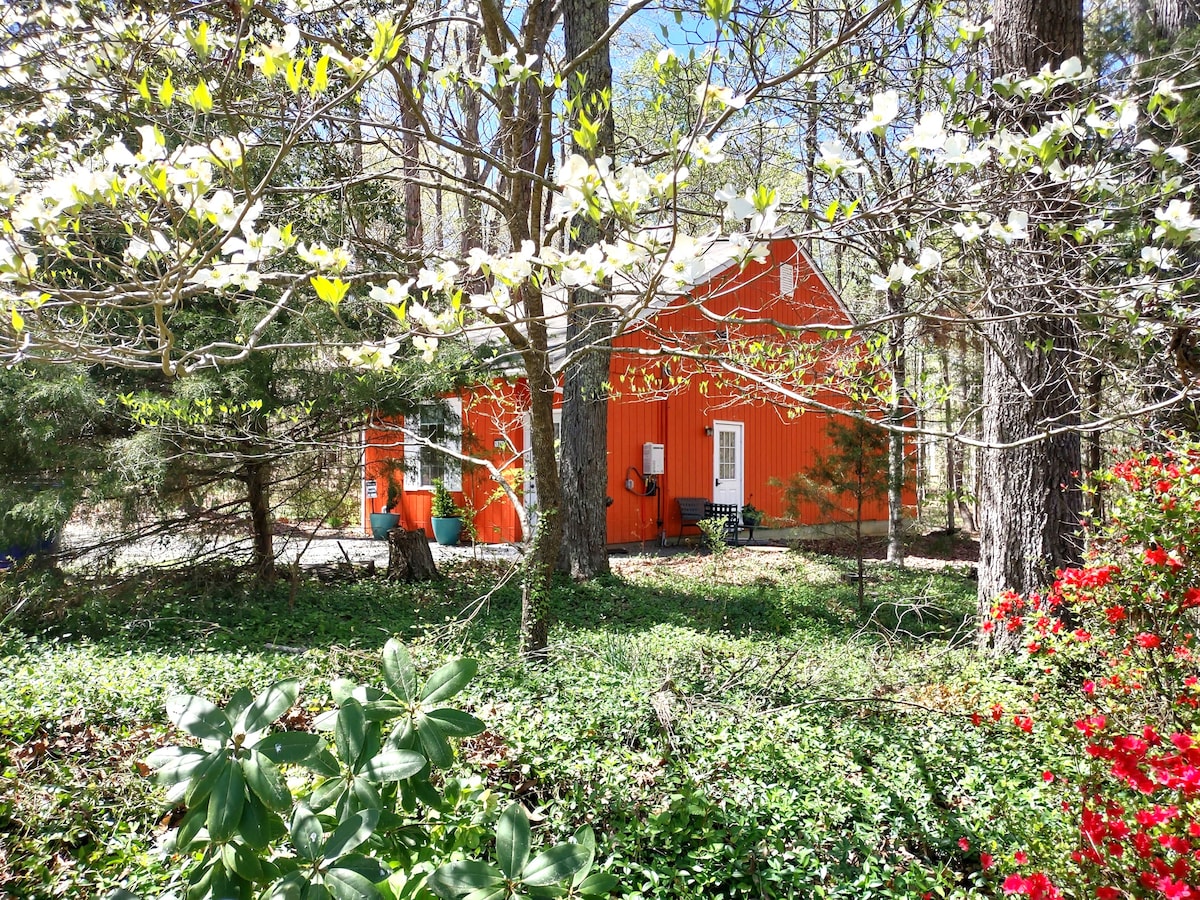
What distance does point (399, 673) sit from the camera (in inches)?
60.4

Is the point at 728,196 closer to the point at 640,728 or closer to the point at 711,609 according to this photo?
the point at 640,728

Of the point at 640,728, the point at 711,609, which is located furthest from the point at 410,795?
the point at 711,609

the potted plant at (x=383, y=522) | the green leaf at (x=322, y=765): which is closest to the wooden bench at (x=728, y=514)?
the potted plant at (x=383, y=522)

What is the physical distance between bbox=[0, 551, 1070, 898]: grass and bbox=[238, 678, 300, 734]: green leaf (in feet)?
4.86

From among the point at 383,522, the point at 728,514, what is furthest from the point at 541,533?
the point at 383,522

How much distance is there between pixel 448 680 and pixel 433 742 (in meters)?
0.13

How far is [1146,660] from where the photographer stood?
148 inches

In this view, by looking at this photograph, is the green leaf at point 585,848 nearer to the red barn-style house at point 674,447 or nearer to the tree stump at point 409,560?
the tree stump at point 409,560

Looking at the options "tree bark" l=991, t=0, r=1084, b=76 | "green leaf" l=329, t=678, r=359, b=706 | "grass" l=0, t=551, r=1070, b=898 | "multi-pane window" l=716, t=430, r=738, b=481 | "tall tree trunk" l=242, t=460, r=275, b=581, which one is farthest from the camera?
"multi-pane window" l=716, t=430, r=738, b=481

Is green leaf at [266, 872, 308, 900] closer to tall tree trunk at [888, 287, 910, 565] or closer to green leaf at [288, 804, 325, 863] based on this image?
green leaf at [288, 804, 325, 863]

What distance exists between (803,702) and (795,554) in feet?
28.7

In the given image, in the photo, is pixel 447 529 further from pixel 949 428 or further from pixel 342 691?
pixel 342 691

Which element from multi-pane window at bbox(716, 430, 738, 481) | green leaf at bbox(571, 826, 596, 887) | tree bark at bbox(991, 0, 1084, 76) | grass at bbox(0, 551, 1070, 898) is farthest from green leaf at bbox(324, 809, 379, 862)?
multi-pane window at bbox(716, 430, 738, 481)

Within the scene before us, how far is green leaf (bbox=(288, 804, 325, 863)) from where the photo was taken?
135cm
